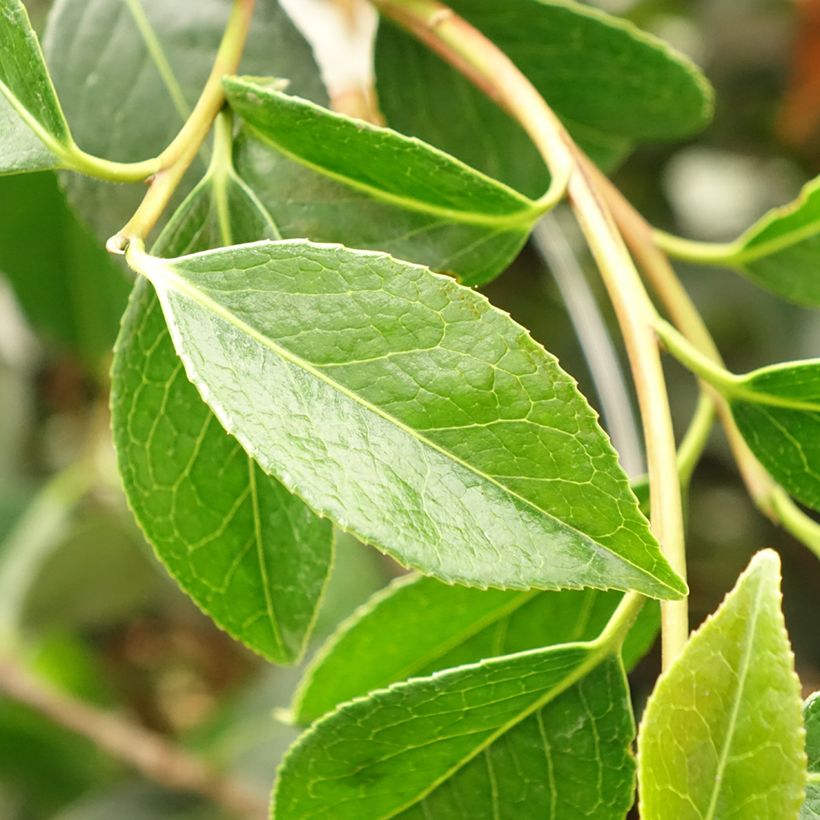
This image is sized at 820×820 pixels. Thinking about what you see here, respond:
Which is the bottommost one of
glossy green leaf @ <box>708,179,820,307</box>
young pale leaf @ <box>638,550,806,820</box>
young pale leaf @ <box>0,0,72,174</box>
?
young pale leaf @ <box>638,550,806,820</box>

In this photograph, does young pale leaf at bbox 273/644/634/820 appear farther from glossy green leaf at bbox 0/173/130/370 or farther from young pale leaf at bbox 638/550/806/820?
glossy green leaf at bbox 0/173/130/370

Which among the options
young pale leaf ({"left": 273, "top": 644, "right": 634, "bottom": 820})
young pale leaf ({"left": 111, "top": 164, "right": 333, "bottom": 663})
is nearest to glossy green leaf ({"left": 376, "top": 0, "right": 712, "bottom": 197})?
young pale leaf ({"left": 111, "top": 164, "right": 333, "bottom": 663})

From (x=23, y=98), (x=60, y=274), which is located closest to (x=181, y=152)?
(x=23, y=98)

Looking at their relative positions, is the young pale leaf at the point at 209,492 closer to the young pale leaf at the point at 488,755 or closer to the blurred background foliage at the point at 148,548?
the young pale leaf at the point at 488,755

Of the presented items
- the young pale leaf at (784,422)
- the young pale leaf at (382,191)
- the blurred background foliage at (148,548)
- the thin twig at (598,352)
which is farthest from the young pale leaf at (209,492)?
the blurred background foliage at (148,548)

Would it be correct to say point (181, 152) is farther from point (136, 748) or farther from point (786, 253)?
point (136, 748)

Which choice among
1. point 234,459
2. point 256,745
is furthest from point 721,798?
point 256,745
